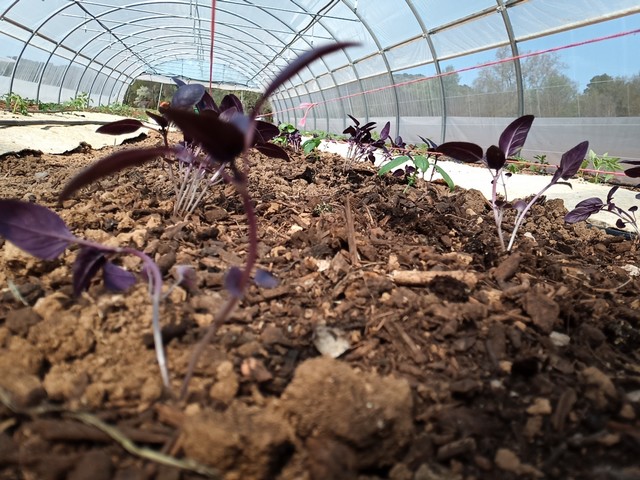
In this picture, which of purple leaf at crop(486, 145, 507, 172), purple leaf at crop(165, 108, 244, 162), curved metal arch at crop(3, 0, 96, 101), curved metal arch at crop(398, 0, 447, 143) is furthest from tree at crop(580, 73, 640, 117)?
curved metal arch at crop(3, 0, 96, 101)

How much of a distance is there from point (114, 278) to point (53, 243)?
0.50ft

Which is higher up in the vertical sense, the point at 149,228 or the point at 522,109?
the point at 522,109

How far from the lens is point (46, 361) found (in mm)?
874

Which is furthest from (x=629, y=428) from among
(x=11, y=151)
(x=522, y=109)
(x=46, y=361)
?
(x=522, y=109)

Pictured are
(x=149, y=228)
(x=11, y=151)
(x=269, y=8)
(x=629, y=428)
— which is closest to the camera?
(x=629, y=428)

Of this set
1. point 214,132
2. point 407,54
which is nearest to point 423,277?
point 214,132

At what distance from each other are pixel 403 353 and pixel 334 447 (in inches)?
14.9

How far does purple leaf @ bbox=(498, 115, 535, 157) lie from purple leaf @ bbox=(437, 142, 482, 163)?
113 millimetres

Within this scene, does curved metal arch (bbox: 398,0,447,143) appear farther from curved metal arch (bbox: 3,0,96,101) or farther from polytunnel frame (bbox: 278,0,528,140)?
curved metal arch (bbox: 3,0,96,101)

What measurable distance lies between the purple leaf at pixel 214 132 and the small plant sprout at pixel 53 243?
1.09ft

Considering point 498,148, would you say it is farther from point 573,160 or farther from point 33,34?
point 33,34

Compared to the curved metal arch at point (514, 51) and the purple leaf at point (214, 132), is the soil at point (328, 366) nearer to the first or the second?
the purple leaf at point (214, 132)

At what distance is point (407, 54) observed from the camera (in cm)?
1036

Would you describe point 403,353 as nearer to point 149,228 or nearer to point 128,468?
point 128,468
